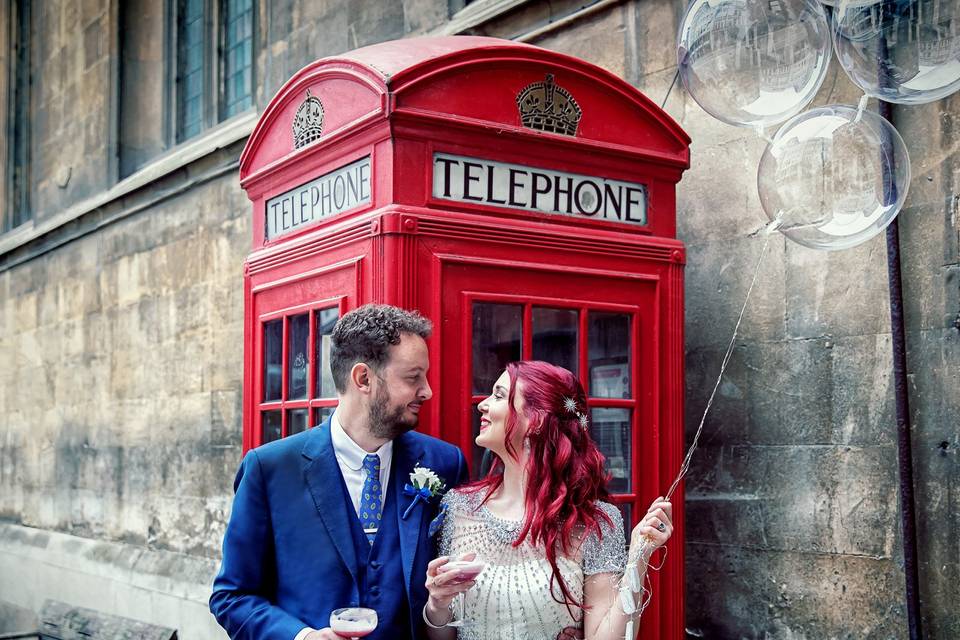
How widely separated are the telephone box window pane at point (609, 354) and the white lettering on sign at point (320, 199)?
37.5 inches

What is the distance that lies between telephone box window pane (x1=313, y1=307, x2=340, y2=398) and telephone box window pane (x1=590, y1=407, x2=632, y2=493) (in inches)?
39.5

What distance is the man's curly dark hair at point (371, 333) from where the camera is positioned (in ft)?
10.8

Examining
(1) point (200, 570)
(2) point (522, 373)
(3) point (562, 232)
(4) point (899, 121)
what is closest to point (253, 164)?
(3) point (562, 232)

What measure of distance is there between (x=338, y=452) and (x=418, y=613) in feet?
1.75

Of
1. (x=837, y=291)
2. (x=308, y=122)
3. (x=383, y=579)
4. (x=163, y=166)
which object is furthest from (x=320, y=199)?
(x=163, y=166)

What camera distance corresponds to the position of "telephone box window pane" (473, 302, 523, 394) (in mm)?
3799

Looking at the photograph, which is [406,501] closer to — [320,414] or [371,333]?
[371,333]

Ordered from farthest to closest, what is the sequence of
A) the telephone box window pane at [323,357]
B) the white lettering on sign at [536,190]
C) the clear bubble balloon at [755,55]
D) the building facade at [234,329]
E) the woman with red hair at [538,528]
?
the building facade at [234,329] → the telephone box window pane at [323,357] → the white lettering on sign at [536,190] → the clear bubble balloon at [755,55] → the woman with red hair at [538,528]

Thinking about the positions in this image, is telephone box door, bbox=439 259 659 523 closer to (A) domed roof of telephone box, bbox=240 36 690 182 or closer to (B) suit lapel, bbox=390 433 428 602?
(B) suit lapel, bbox=390 433 428 602

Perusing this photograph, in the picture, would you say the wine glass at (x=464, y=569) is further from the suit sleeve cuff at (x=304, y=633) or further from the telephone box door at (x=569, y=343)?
the telephone box door at (x=569, y=343)

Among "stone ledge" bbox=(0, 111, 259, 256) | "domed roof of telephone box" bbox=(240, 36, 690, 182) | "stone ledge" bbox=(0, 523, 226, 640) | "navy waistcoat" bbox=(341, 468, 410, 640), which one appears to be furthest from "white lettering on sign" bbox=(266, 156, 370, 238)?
"stone ledge" bbox=(0, 523, 226, 640)

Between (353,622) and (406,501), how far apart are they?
506 mm

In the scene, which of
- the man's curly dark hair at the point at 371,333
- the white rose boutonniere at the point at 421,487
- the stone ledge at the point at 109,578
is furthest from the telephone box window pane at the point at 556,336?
the stone ledge at the point at 109,578

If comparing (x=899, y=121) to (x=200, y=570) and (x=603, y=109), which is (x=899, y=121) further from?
(x=200, y=570)
